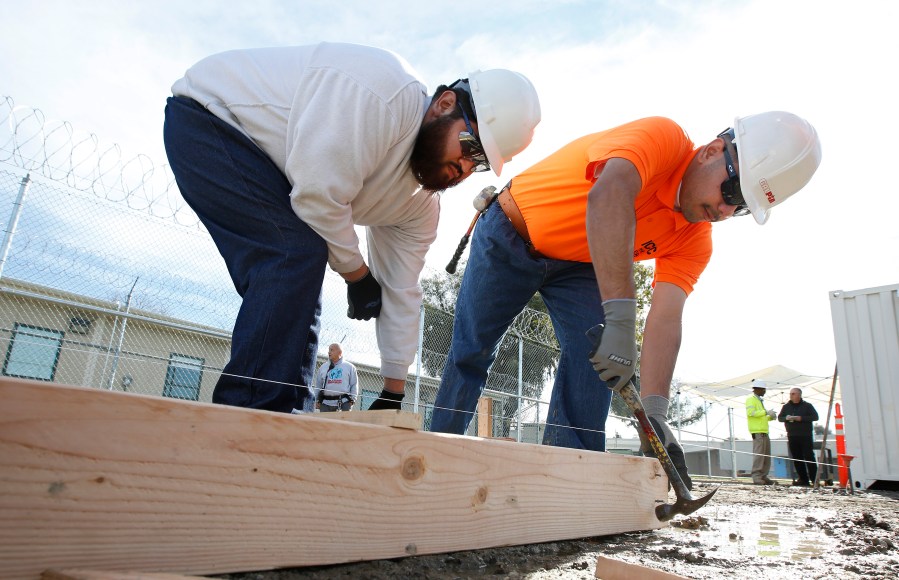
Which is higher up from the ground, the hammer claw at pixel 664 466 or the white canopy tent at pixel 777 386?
the white canopy tent at pixel 777 386

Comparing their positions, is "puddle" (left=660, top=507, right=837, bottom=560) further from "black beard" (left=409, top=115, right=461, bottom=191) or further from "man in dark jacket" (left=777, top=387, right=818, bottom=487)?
"man in dark jacket" (left=777, top=387, right=818, bottom=487)

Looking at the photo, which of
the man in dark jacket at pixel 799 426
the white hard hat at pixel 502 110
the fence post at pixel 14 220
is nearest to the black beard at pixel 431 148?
the white hard hat at pixel 502 110

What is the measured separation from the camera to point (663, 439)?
7.97 ft

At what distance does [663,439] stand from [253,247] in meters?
1.76

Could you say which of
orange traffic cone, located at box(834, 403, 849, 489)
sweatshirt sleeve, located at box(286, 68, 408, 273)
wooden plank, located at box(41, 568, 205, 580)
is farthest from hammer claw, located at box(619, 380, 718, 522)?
orange traffic cone, located at box(834, 403, 849, 489)

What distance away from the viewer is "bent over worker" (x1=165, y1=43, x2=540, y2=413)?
171 cm

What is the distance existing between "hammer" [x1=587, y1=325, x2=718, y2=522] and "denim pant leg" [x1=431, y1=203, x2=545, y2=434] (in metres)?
0.66

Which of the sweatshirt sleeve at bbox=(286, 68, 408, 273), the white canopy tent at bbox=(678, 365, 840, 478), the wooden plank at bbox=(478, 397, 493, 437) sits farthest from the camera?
the white canopy tent at bbox=(678, 365, 840, 478)

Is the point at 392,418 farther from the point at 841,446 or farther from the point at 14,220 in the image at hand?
the point at 841,446

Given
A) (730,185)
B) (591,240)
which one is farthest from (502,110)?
(730,185)

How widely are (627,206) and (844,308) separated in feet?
24.2

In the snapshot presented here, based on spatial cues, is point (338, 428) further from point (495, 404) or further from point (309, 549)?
point (495, 404)

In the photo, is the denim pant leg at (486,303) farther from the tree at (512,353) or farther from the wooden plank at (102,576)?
the tree at (512,353)

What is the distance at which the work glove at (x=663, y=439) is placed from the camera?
2264 mm
